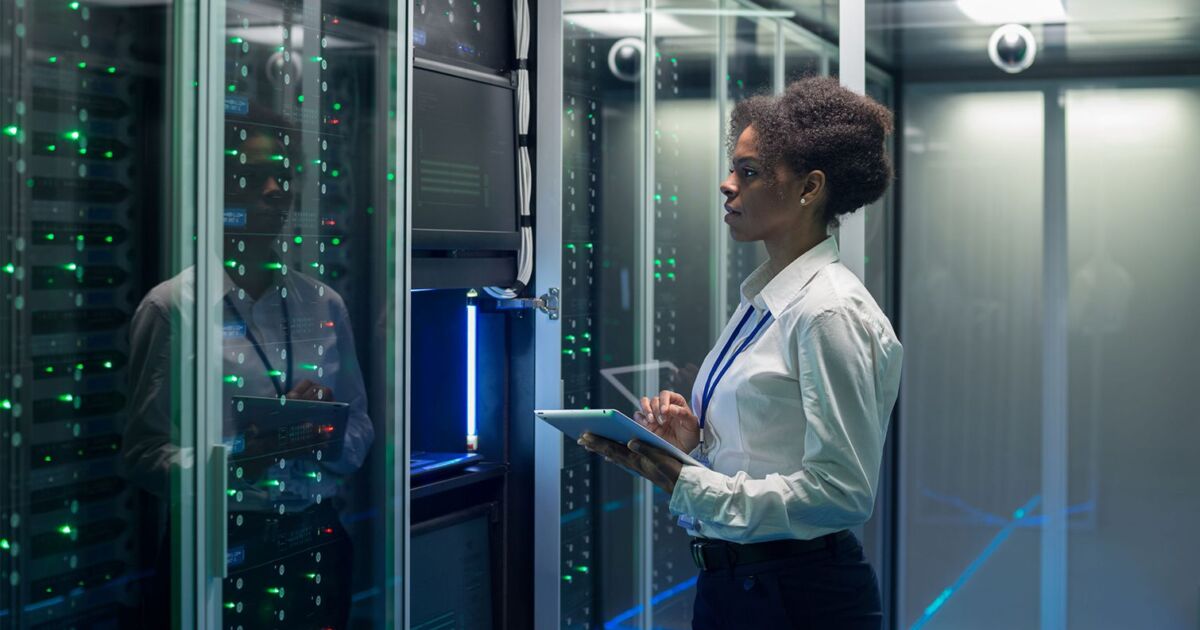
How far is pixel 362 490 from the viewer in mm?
2410

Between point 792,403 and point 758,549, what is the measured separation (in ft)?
0.80

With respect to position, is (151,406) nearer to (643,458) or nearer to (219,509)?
(219,509)

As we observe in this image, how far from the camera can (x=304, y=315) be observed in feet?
7.34

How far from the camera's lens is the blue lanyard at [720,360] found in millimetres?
2000

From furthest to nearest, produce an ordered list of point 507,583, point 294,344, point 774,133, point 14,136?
point 507,583, point 294,344, point 774,133, point 14,136

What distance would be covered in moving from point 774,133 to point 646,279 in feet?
4.00

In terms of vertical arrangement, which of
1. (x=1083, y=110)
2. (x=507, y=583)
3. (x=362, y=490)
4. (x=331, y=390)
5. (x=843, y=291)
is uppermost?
(x=1083, y=110)

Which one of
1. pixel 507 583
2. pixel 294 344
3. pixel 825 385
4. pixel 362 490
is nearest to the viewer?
pixel 825 385

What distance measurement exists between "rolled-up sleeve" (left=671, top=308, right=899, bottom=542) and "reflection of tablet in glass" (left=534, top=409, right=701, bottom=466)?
80 millimetres

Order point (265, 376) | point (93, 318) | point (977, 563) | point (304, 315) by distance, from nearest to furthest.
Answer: point (93, 318) < point (265, 376) < point (304, 315) < point (977, 563)

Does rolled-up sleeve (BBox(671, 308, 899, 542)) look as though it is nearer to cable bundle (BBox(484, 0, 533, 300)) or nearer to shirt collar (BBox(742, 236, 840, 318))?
shirt collar (BBox(742, 236, 840, 318))

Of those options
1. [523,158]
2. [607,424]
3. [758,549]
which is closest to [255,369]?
[607,424]

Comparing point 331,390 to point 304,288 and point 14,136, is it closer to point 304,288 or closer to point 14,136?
point 304,288

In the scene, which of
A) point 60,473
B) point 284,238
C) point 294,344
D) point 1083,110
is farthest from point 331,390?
point 1083,110
